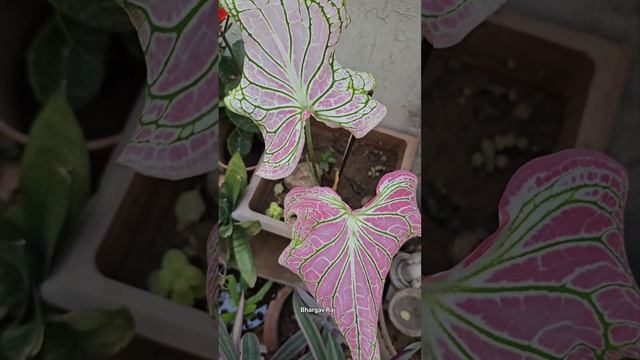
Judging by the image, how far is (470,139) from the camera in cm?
73

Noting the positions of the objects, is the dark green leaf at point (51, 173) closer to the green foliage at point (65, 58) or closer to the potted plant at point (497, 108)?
the green foliage at point (65, 58)

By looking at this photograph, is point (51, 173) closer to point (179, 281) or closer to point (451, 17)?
point (179, 281)

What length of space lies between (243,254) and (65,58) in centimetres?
30

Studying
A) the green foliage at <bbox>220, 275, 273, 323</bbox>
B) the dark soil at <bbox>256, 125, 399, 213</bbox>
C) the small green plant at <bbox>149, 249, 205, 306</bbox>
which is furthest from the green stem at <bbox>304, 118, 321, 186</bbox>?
the small green plant at <bbox>149, 249, 205, 306</bbox>

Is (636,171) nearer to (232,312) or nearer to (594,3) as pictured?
(594,3)

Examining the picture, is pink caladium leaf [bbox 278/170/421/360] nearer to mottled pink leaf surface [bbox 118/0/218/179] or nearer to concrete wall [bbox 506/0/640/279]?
mottled pink leaf surface [bbox 118/0/218/179]

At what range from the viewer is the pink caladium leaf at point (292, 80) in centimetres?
50

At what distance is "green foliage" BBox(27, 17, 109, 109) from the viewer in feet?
2.10

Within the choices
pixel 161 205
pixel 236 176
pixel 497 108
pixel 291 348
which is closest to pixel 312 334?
pixel 291 348

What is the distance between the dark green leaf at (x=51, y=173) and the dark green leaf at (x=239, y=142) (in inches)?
6.7

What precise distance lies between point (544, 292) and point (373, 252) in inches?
7.8

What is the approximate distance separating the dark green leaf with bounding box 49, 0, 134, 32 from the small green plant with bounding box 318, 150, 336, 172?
25cm

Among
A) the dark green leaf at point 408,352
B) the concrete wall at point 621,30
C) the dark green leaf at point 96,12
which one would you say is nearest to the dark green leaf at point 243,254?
the dark green leaf at point 408,352

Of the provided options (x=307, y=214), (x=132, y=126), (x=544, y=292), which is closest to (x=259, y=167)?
(x=307, y=214)
